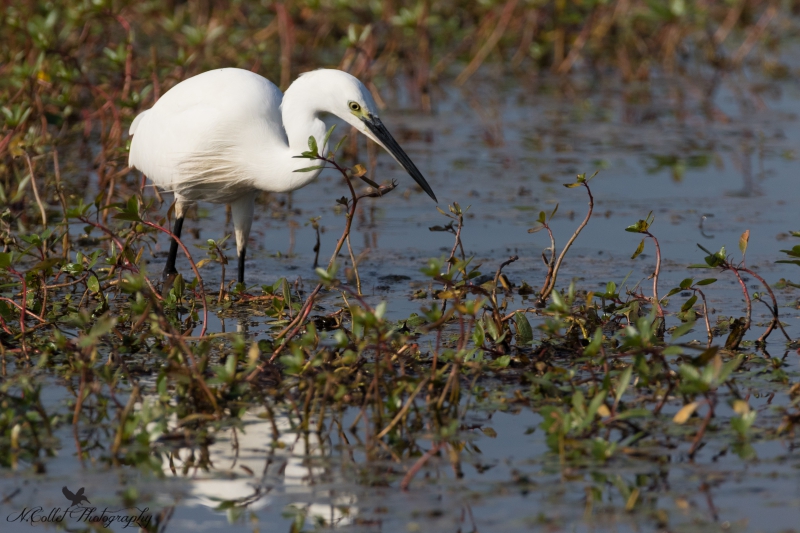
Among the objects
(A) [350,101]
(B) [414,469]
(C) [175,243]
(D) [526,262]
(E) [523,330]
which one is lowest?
(B) [414,469]

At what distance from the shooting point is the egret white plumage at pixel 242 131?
463cm

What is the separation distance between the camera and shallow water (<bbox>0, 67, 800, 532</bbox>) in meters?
2.85

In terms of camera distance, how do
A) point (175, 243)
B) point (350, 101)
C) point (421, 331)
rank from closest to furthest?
point (421, 331)
point (350, 101)
point (175, 243)

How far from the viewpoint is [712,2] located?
1119 cm

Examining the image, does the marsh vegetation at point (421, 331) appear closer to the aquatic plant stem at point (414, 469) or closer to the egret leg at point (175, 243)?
the aquatic plant stem at point (414, 469)

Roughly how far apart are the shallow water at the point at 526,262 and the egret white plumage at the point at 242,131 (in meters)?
0.51

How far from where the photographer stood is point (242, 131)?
480 cm

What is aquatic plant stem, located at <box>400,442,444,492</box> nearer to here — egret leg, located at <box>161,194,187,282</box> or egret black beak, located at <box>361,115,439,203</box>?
egret black beak, located at <box>361,115,439,203</box>

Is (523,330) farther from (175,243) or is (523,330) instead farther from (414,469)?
(175,243)

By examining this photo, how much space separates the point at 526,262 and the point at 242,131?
5.78 feet

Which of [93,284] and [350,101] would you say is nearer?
[93,284]

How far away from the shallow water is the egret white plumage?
0.51 meters

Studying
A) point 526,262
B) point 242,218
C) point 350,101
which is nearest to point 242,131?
point 350,101

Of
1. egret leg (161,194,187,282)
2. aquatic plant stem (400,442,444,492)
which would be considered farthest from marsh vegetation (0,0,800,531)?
egret leg (161,194,187,282)
